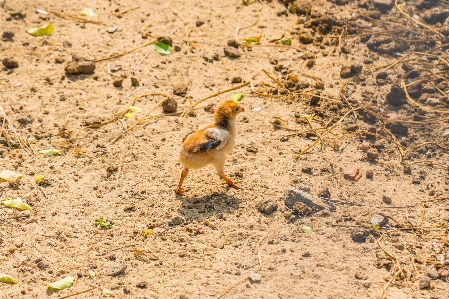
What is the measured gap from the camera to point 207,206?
5.91m

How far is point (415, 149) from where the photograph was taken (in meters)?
6.58

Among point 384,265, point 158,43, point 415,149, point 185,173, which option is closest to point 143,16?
point 158,43

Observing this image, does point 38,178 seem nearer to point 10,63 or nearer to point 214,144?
point 214,144

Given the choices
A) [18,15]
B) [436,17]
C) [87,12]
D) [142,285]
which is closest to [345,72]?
[436,17]

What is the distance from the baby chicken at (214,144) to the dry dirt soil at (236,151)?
323 mm

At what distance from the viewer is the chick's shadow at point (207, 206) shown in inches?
228

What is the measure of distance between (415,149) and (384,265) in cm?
→ 182

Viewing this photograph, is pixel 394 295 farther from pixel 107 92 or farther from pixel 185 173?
pixel 107 92

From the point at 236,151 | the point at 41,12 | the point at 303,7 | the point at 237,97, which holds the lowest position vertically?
the point at 236,151

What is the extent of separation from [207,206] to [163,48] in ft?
9.85

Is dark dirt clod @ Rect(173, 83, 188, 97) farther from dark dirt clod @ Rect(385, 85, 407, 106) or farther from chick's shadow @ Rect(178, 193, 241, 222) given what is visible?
dark dirt clod @ Rect(385, 85, 407, 106)

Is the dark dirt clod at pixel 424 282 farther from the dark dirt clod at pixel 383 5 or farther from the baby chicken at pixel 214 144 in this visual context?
the dark dirt clod at pixel 383 5

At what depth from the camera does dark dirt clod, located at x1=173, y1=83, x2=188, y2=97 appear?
24.3 ft

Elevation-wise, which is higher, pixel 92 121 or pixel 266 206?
pixel 266 206
